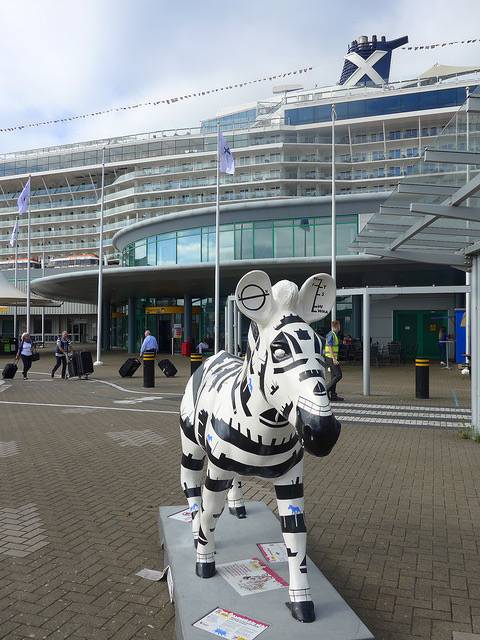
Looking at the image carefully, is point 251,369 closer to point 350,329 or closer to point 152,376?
point 152,376

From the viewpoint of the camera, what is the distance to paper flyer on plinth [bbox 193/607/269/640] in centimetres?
265

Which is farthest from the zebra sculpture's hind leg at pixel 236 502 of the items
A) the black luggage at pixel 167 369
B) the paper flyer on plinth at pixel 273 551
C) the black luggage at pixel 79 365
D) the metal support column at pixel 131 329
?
the metal support column at pixel 131 329

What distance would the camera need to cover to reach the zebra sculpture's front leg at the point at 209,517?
3.03m

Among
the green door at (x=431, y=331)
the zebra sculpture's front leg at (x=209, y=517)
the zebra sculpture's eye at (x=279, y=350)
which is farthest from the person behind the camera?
the green door at (x=431, y=331)

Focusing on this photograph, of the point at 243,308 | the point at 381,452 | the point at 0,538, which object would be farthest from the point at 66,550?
the point at 381,452

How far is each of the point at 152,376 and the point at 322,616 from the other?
13.3 meters

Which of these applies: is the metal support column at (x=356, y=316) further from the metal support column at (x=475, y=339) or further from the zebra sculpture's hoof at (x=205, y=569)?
the zebra sculpture's hoof at (x=205, y=569)

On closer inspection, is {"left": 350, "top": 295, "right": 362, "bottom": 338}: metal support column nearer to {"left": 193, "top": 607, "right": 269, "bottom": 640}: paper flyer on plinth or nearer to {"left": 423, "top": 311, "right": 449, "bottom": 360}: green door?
{"left": 423, "top": 311, "right": 449, "bottom": 360}: green door

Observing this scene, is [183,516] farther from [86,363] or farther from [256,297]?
[86,363]

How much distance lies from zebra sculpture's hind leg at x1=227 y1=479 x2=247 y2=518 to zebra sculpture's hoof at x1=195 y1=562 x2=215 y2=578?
1052 mm

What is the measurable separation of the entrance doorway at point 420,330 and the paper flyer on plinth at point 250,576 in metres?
27.8

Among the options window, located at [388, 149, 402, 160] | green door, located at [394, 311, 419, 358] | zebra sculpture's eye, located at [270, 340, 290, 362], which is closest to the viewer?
zebra sculpture's eye, located at [270, 340, 290, 362]

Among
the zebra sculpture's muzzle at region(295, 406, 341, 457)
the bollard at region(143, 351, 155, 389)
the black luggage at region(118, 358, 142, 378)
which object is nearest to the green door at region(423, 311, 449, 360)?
the black luggage at region(118, 358, 142, 378)

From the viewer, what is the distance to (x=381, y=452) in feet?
24.8
